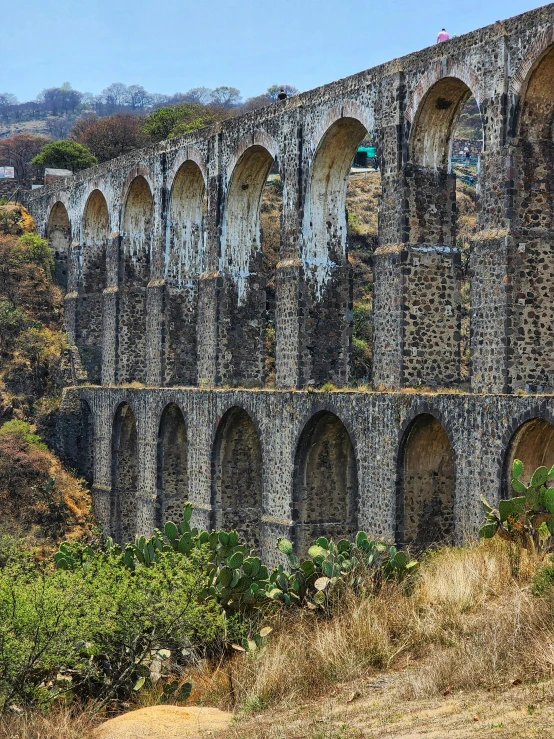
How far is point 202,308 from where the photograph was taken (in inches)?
1070

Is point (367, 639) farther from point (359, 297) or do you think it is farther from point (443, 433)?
→ point (359, 297)

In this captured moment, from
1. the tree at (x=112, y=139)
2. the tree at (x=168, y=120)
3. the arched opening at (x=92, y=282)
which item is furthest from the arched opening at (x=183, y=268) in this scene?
the tree at (x=112, y=139)

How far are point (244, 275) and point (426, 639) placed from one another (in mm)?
15711

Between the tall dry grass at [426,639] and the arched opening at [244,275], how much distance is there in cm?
1297

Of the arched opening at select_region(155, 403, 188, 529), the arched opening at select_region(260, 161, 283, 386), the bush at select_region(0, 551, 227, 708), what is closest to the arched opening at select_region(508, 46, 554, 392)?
the bush at select_region(0, 551, 227, 708)

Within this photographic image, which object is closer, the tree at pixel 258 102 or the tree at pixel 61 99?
the tree at pixel 258 102

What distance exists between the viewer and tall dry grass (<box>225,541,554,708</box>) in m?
10.7

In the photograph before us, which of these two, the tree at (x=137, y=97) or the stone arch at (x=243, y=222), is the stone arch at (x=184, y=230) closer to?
the stone arch at (x=243, y=222)

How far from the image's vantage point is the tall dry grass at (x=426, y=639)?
35.1ft

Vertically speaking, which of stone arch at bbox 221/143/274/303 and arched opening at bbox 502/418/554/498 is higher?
stone arch at bbox 221/143/274/303

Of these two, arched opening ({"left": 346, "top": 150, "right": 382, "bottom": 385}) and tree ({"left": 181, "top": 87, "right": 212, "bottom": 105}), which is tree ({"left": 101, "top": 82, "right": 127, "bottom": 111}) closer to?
tree ({"left": 181, "top": 87, "right": 212, "bottom": 105})

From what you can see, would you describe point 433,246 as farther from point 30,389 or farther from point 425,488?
point 30,389

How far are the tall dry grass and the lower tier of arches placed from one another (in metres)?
2.63

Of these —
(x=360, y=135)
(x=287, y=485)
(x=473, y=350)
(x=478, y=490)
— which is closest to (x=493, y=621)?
(x=478, y=490)
